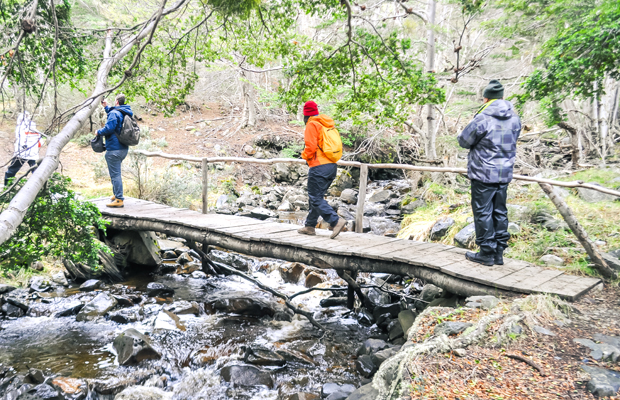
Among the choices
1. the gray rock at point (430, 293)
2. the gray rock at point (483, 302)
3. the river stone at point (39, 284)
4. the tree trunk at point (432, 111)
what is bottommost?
the river stone at point (39, 284)

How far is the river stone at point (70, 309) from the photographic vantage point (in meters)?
5.50

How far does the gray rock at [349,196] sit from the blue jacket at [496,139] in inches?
397

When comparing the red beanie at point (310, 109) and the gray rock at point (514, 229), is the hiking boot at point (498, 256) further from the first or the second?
the red beanie at point (310, 109)

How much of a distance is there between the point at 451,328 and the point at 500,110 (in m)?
2.43

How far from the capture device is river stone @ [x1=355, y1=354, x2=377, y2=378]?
4094mm

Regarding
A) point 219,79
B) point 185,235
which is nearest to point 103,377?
point 185,235

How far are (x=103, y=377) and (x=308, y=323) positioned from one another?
2735mm

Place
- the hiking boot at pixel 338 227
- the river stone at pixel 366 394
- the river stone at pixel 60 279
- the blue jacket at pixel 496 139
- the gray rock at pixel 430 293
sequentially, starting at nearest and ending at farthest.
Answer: the river stone at pixel 366 394 → the blue jacket at pixel 496 139 → the gray rock at pixel 430 293 → the hiking boot at pixel 338 227 → the river stone at pixel 60 279

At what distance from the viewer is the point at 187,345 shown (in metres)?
4.80

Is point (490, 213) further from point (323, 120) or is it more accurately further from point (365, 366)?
point (323, 120)

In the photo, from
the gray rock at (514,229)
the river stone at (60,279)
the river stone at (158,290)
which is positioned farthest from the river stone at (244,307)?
the gray rock at (514,229)

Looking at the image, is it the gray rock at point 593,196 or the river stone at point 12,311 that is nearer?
the river stone at point 12,311

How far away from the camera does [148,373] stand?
4109mm

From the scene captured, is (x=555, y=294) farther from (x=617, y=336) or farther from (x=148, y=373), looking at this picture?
(x=148, y=373)
